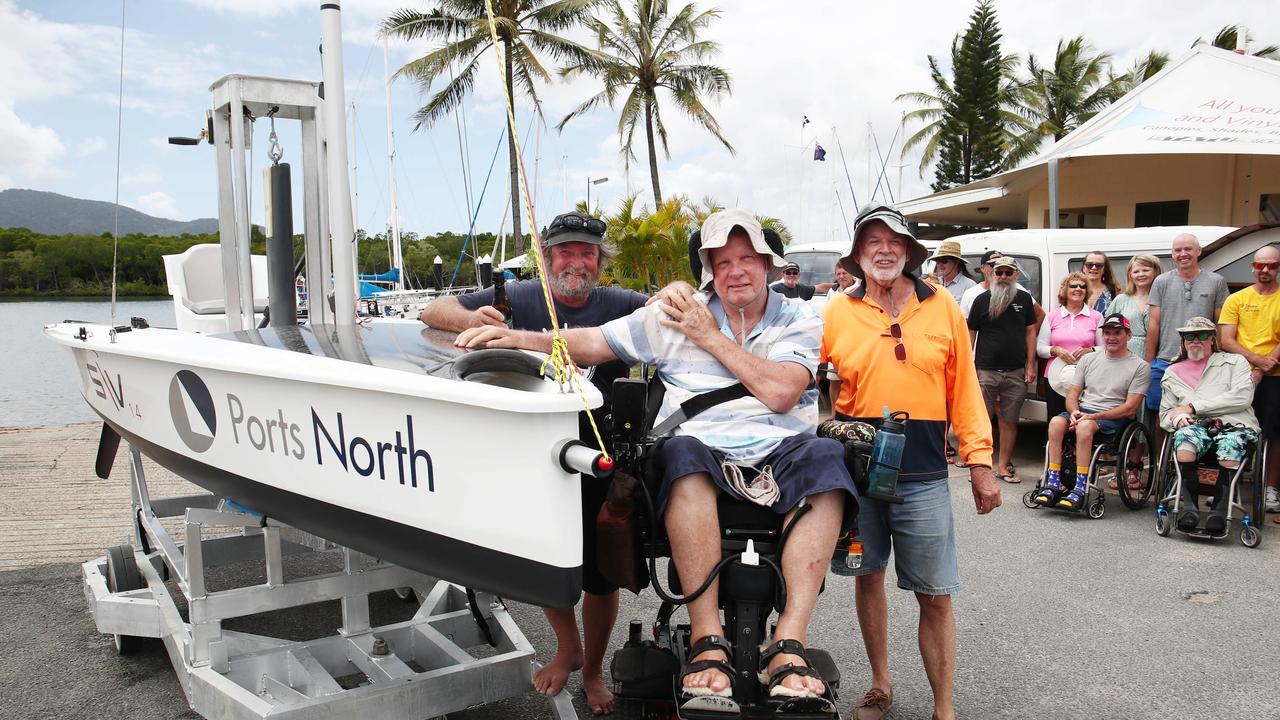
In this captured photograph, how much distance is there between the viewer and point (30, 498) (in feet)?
23.8

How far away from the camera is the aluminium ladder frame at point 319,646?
3.07m

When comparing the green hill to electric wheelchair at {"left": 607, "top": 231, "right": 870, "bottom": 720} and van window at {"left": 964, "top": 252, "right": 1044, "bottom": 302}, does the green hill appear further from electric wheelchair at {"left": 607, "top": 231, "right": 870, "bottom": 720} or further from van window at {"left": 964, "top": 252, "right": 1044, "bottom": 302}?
van window at {"left": 964, "top": 252, "right": 1044, "bottom": 302}

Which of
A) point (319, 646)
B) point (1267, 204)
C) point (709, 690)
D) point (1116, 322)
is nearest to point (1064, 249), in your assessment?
point (1116, 322)

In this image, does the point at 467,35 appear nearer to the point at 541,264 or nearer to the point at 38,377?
the point at 38,377

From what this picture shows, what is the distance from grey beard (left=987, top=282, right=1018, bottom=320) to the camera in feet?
25.7

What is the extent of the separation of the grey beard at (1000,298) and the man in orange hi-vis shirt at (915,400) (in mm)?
4914

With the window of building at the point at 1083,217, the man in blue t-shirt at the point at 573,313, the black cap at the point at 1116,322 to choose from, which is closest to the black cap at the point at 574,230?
the man in blue t-shirt at the point at 573,313

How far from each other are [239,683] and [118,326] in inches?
80.5

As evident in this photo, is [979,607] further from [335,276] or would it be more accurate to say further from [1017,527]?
[335,276]

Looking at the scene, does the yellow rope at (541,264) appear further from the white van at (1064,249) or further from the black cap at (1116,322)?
the white van at (1064,249)

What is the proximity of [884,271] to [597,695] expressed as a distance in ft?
6.60

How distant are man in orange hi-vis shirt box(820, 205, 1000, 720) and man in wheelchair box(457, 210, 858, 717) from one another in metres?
0.26

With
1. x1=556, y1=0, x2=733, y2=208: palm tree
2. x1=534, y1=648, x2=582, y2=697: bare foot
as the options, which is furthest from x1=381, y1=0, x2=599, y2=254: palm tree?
x1=534, y1=648, x2=582, y2=697: bare foot

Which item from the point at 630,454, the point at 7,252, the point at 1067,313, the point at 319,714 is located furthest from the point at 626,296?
the point at 7,252
